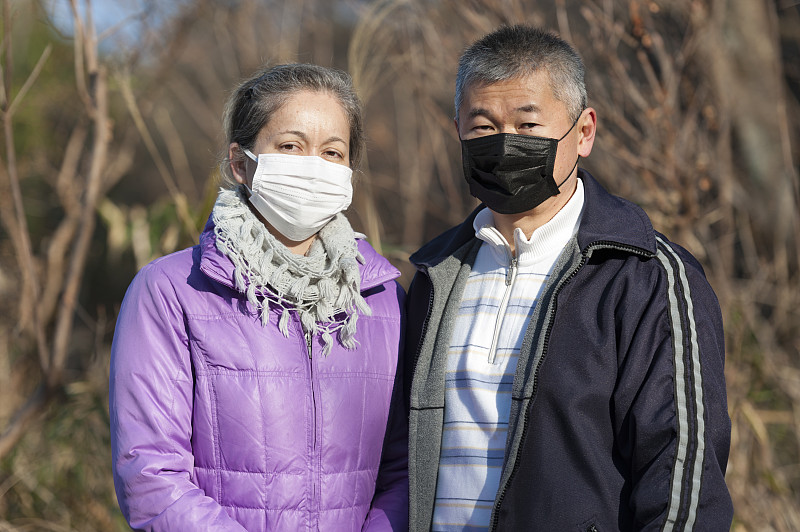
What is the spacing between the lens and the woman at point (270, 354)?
2.11 metres

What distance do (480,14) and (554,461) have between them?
3148mm

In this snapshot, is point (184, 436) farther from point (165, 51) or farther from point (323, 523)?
point (165, 51)

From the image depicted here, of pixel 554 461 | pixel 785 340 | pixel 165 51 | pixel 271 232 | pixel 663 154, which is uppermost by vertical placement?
pixel 165 51


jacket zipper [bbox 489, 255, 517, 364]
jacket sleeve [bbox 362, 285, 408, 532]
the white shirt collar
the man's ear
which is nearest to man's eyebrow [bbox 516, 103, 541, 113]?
the man's ear

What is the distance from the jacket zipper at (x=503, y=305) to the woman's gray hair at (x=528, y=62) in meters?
0.47

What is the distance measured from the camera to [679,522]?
5.87 ft

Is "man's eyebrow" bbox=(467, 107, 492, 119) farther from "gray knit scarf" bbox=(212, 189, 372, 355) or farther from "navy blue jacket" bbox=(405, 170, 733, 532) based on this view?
"gray knit scarf" bbox=(212, 189, 372, 355)

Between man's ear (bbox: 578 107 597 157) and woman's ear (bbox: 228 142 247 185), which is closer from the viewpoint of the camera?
man's ear (bbox: 578 107 597 157)

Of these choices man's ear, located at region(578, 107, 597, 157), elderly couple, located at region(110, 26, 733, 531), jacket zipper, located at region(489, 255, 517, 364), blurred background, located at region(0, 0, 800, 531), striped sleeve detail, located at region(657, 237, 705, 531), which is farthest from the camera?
blurred background, located at region(0, 0, 800, 531)

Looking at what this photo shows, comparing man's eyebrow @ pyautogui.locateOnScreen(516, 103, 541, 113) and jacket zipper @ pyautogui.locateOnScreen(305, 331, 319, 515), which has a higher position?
man's eyebrow @ pyautogui.locateOnScreen(516, 103, 541, 113)

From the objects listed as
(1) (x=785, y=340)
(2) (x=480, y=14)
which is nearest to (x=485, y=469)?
(2) (x=480, y=14)

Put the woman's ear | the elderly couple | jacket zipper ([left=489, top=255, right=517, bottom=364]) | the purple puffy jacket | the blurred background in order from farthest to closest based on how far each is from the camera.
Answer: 1. the blurred background
2. the woman's ear
3. jacket zipper ([left=489, top=255, right=517, bottom=364])
4. the purple puffy jacket
5. the elderly couple

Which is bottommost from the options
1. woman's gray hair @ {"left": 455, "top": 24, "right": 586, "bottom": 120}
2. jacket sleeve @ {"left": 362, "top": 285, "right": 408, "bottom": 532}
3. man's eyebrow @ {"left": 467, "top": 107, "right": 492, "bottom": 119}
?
jacket sleeve @ {"left": 362, "top": 285, "right": 408, "bottom": 532}

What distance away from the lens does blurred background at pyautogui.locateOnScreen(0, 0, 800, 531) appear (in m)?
3.84
